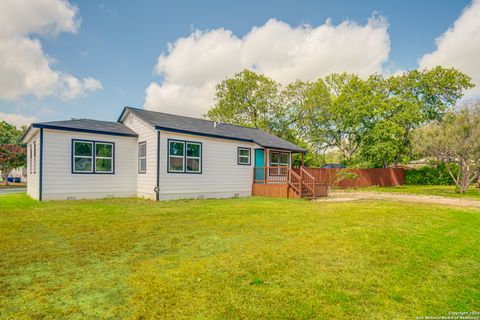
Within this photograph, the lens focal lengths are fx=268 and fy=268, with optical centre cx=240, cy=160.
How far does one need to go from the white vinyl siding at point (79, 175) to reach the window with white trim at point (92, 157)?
16cm

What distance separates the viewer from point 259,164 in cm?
1467

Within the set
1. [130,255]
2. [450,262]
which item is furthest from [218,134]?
[450,262]

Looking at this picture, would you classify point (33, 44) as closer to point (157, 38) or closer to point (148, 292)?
point (157, 38)

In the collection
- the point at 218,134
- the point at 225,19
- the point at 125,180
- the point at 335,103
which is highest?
the point at 225,19

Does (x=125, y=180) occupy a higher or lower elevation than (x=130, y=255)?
higher

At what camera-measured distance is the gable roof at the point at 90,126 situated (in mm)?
10172

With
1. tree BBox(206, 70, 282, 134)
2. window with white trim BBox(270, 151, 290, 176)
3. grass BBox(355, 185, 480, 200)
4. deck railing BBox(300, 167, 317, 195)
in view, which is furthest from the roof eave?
tree BBox(206, 70, 282, 134)

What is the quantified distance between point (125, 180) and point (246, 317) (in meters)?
10.9

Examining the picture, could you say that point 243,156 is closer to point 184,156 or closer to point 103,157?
point 184,156

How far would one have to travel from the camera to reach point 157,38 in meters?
16.8

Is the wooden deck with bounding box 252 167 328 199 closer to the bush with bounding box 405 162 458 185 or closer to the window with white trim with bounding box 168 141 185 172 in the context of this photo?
the window with white trim with bounding box 168 141 185 172

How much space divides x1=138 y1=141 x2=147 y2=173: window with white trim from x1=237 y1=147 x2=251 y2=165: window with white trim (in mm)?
4544

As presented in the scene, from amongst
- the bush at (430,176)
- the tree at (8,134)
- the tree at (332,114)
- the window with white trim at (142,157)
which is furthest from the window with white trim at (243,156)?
the tree at (8,134)

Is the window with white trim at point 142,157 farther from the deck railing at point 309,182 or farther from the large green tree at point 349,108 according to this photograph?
the large green tree at point 349,108
